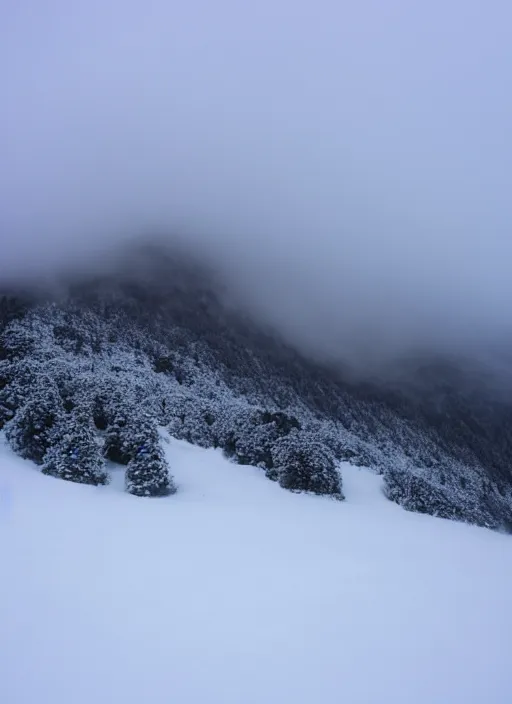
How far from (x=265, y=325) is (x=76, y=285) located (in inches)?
1605

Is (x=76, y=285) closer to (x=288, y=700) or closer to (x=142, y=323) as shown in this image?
(x=142, y=323)

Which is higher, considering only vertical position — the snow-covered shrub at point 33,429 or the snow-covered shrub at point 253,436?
the snow-covered shrub at point 33,429

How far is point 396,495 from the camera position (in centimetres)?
2038

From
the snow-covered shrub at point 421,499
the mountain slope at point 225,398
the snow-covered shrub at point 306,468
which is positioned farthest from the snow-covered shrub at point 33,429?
the snow-covered shrub at point 421,499

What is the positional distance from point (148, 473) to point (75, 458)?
8.52ft

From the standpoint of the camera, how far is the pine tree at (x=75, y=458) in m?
13.1

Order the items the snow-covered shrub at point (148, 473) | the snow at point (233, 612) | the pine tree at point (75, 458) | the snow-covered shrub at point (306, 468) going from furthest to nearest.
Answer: the snow-covered shrub at point (306, 468), the snow-covered shrub at point (148, 473), the pine tree at point (75, 458), the snow at point (233, 612)

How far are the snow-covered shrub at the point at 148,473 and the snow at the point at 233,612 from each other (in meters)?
3.70

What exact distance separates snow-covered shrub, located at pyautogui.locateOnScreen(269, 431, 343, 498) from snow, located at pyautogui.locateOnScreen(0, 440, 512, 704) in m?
7.55

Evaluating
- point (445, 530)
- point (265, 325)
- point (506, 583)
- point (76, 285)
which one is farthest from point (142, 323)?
point (506, 583)

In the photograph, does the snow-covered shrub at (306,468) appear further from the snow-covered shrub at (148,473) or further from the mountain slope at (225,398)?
the snow-covered shrub at (148,473)

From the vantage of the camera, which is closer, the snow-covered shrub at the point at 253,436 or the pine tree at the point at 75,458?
the pine tree at the point at 75,458

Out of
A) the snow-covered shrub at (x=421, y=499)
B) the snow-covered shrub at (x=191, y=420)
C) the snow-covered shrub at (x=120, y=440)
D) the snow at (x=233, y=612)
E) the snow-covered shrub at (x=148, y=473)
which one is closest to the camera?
the snow at (x=233, y=612)

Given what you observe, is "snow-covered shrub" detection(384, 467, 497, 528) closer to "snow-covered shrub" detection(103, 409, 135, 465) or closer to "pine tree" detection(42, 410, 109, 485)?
"snow-covered shrub" detection(103, 409, 135, 465)
